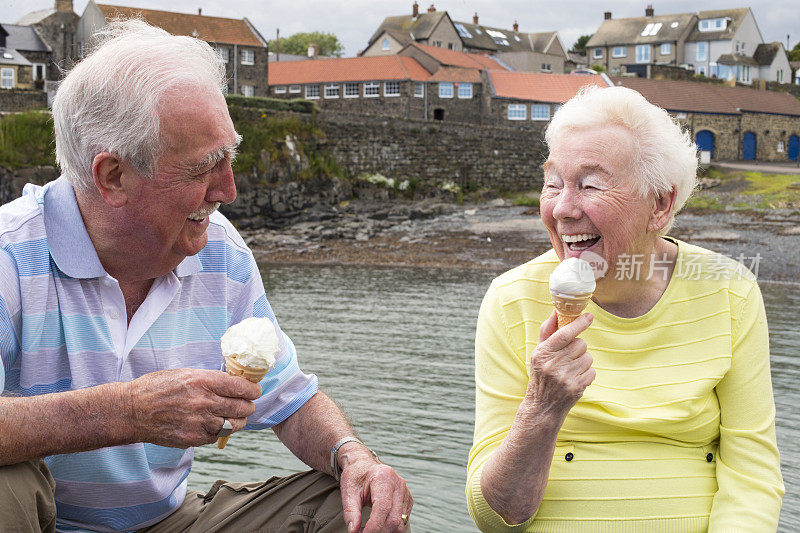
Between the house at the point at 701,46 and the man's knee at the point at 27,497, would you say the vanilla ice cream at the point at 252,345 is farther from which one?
the house at the point at 701,46

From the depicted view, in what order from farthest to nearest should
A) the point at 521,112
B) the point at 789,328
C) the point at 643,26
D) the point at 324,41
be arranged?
the point at 324,41
the point at 643,26
the point at 521,112
the point at 789,328

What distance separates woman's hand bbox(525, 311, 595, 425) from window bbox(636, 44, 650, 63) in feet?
222

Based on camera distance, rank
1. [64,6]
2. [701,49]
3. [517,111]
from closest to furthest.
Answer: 1. [517,111]
2. [64,6]
3. [701,49]

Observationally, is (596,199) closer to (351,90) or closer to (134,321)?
(134,321)

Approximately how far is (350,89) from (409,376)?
125 ft

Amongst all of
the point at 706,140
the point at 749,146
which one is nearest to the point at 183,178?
the point at 706,140

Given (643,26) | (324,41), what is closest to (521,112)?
(643,26)

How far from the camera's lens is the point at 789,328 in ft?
34.2

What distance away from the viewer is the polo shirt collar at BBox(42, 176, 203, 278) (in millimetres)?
2336

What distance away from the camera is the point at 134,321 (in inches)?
96.0

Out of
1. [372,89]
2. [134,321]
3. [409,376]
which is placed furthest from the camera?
[372,89]

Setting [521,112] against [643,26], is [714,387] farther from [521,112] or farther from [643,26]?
[643,26]

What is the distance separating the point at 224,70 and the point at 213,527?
145cm

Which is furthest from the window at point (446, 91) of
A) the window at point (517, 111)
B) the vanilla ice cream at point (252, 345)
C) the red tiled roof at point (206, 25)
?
the vanilla ice cream at point (252, 345)
